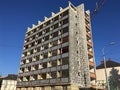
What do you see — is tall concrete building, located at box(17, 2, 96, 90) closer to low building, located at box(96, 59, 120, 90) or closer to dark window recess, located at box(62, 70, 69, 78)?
dark window recess, located at box(62, 70, 69, 78)

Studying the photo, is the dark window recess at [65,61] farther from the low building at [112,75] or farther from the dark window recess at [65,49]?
the low building at [112,75]

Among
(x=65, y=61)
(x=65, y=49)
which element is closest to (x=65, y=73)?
(x=65, y=61)

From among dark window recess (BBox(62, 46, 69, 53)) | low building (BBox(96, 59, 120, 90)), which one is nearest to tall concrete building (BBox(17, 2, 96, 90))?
dark window recess (BBox(62, 46, 69, 53))

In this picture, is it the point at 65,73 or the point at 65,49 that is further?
the point at 65,49

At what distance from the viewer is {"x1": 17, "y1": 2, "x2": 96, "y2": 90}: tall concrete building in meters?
34.8

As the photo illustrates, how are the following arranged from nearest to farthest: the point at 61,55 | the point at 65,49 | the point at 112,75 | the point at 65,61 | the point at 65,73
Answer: the point at 65,73, the point at 65,61, the point at 61,55, the point at 65,49, the point at 112,75

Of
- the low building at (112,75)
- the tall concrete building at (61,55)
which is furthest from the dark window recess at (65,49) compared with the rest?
the low building at (112,75)

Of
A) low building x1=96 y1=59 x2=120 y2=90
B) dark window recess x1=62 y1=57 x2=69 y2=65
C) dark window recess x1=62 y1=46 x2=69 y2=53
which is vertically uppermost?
dark window recess x1=62 y1=46 x2=69 y2=53

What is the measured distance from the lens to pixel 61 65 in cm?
3559

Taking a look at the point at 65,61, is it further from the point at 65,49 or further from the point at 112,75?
the point at 112,75

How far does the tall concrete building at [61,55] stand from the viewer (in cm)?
3475

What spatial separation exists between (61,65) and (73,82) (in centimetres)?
526

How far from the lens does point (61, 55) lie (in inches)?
1455

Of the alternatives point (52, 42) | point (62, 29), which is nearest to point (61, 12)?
point (62, 29)
